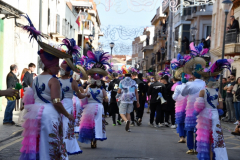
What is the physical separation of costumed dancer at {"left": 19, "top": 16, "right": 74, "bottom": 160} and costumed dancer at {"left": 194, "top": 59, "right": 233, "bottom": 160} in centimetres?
276

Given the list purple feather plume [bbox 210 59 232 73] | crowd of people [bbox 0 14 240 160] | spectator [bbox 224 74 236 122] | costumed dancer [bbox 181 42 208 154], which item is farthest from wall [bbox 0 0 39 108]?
purple feather plume [bbox 210 59 232 73]

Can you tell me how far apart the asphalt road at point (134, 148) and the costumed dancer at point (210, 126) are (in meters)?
1.09

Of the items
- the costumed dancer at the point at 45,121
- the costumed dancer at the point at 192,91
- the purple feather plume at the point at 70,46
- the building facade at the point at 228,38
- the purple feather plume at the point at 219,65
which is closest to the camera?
the costumed dancer at the point at 45,121

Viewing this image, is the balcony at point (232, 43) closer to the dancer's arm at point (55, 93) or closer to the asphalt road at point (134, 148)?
the asphalt road at point (134, 148)

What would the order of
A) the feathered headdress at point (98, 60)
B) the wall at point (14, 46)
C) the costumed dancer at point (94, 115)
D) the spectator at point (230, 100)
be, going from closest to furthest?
1. the costumed dancer at point (94, 115)
2. the feathered headdress at point (98, 60)
3. the spectator at point (230, 100)
4. the wall at point (14, 46)

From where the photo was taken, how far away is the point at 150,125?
15.1m

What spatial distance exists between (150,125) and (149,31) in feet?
257

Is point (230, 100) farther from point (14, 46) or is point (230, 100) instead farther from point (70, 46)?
point (70, 46)

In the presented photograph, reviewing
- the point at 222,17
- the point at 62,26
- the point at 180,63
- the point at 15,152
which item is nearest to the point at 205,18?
the point at 222,17

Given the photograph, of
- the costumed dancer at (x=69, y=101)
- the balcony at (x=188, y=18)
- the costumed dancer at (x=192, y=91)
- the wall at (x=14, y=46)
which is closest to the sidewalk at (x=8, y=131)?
the costumed dancer at (x=69, y=101)

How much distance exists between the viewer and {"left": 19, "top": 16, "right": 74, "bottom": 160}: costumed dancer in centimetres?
550

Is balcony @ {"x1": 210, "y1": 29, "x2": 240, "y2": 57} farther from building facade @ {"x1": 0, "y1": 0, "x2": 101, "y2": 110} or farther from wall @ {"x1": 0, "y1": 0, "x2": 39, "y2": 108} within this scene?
wall @ {"x1": 0, "y1": 0, "x2": 39, "y2": 108}

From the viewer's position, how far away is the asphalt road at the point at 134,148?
8195mm

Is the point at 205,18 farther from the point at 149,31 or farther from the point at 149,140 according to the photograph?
the point at 149,31
